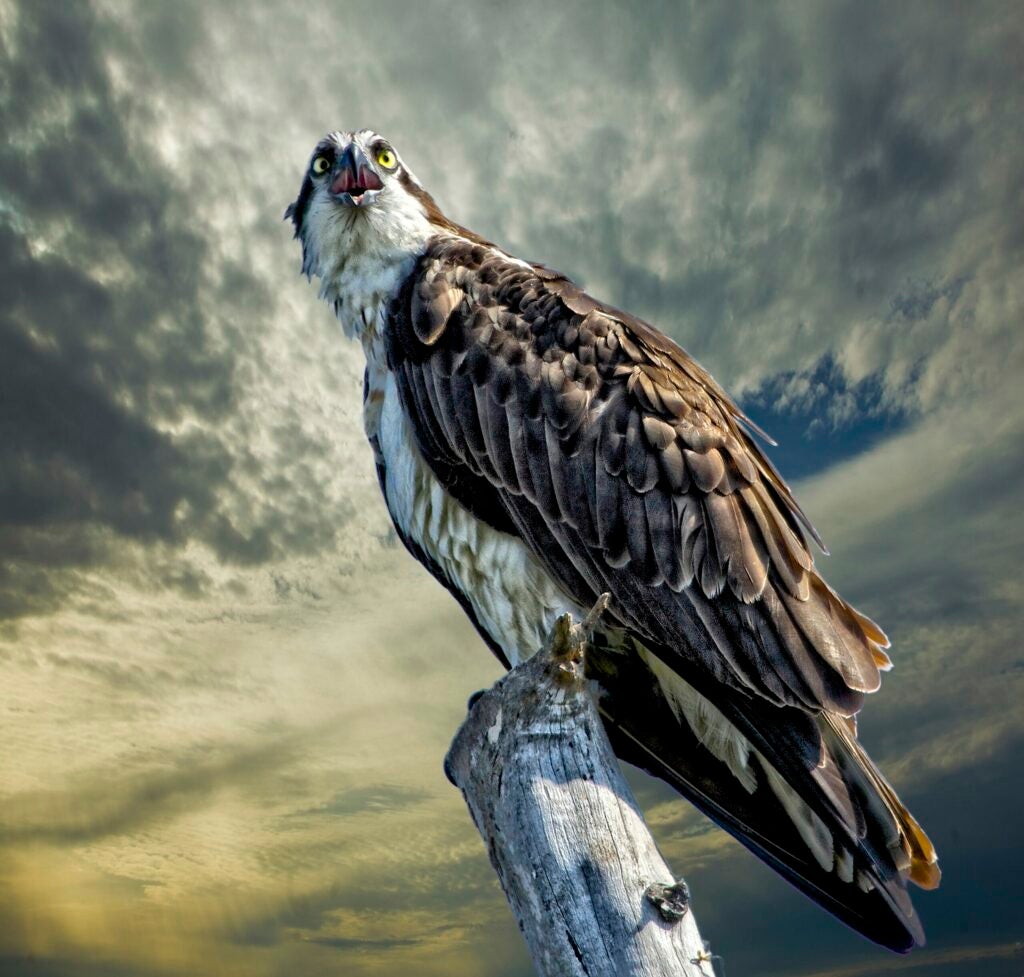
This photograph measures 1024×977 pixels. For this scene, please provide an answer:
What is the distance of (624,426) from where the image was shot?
471 cm

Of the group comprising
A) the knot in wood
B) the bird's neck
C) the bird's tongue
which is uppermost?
the bird's tongue

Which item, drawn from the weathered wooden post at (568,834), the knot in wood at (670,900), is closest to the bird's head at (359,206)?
the weathered wooden post at (568,834)

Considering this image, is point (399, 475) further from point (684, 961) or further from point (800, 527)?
point (684, 961)

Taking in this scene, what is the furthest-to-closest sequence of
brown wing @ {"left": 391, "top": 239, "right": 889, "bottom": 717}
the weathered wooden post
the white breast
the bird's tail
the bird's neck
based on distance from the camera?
the bird's neck → the white breast → brown wing @ {"left": 391, "top": 239, "right": 889, "bottom": 717} → the bird's tail → the weathered wooden post

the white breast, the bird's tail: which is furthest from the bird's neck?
the bird's tail

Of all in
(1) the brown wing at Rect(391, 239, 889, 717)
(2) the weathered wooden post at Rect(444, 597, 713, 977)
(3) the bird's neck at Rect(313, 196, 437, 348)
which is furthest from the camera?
(3) the bird's neck at Rect(313, 196, 437, 348)

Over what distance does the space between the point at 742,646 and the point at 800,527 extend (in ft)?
2.93

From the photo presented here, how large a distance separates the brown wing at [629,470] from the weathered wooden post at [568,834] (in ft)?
3.70

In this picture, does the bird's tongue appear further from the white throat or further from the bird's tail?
the bird's tail

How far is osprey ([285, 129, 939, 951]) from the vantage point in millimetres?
4195

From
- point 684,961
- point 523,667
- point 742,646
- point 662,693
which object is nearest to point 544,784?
point 523,667

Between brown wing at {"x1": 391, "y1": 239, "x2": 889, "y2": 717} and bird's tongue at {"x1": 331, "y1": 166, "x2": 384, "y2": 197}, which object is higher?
bird's tongue at {"x1": 331, "y1": 166, "x2": 384, "y2": 197}

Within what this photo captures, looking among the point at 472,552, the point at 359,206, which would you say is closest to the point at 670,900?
the point at 472,552

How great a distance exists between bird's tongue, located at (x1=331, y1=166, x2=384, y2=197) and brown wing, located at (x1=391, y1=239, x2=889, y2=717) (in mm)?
785
